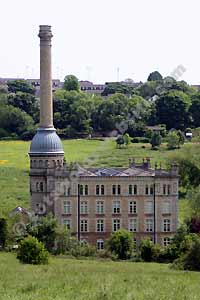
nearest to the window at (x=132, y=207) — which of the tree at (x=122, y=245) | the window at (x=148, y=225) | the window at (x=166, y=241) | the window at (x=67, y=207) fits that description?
the window at (x=148, y=225)

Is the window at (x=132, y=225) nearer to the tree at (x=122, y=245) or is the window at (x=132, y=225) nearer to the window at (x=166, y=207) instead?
the window at (x=166, y=207)

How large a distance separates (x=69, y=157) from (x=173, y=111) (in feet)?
63.5

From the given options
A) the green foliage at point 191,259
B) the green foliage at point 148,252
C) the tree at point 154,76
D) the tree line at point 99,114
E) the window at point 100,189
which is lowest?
the green foliage at point 148,252

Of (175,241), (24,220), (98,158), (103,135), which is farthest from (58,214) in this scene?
(103,135)

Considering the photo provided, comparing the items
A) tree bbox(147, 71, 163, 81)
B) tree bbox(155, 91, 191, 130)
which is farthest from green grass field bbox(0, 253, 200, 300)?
tree bbox(147, 71, 163, 81)

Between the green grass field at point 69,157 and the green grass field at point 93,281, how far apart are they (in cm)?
1685

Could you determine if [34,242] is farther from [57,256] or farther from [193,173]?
[193,173]

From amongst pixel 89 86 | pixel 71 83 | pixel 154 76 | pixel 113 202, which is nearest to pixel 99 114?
pixel 71 83

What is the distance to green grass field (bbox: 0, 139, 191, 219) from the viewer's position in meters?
53.5

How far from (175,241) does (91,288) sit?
14600 millimetres

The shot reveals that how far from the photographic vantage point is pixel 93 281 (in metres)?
24.2

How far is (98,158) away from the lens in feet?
209

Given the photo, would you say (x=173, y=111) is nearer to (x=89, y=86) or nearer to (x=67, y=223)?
(x=67, y=223)

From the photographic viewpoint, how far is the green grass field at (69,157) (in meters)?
53.5
